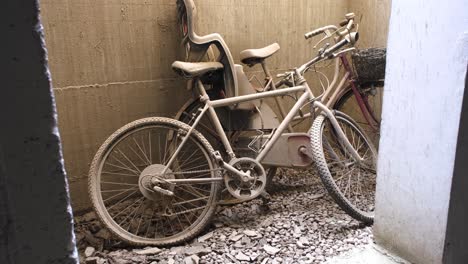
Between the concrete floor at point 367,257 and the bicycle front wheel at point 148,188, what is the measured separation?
869 mm

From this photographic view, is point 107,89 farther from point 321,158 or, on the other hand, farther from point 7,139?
point 7,139

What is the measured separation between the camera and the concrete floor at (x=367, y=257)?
1902mm

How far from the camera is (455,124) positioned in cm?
146

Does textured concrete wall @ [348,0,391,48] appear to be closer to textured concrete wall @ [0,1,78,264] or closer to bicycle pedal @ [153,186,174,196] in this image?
bicycle pedal @ [153,186,174,196]

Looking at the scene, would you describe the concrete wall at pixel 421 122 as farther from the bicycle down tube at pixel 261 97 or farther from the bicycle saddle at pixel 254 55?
the bicycle saddle at pixel 254 55

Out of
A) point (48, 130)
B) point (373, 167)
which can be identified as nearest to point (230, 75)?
point (373, 167)

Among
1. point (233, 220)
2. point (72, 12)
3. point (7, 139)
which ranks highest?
point (72, 12)

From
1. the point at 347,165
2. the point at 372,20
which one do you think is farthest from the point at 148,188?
the point at 372,20

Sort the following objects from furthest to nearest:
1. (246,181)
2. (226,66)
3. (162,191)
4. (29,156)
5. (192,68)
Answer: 1. (226,66)
2. (246,181)
3. (192,68)
4. (162,191)
5. (29,156)

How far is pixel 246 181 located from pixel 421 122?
3.93 feet

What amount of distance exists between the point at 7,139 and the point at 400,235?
6.26 ft

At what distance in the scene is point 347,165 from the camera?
270 centimetres

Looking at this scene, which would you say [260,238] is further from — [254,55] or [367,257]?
[254,55]

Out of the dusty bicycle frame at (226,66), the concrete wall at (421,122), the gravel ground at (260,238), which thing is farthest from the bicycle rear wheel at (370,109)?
the concrete wall at (421,122)
